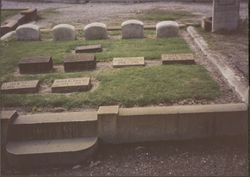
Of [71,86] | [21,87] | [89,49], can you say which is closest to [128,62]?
[89,49]

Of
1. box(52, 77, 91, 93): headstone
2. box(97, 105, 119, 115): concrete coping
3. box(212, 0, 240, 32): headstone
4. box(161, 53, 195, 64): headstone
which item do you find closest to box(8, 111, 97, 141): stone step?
box(97, 105, 119, 115): concrete coping

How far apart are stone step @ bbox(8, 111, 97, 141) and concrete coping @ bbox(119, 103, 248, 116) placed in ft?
1.61

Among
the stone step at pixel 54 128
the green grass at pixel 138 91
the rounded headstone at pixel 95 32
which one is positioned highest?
the rounded headstone at pixel 95 32

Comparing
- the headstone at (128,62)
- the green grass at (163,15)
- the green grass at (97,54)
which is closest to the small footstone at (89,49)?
the green grass at (97,54)

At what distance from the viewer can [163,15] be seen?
14141 millimetres

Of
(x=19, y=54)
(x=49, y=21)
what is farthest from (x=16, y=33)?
(x=49, y=21)

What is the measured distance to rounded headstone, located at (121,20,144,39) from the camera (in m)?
11.0

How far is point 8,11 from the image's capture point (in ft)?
53.4

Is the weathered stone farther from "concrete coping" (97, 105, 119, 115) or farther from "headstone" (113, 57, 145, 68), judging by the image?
"concrete coping" (97, 105, 119, 115)

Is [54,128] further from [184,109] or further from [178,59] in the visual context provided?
[178,59]

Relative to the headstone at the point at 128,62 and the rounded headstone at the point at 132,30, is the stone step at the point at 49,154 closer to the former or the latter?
the headstone at the point at 128,62

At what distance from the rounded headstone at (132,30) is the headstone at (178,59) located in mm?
2563

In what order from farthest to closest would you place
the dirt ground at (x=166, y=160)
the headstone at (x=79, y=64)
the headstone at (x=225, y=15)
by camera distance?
1. the headstone at (x=225, y=15)
2. the headstone at (x=79, y=64)
3. the dirt ground at (x=166, y=160)

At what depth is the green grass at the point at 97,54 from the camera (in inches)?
359
